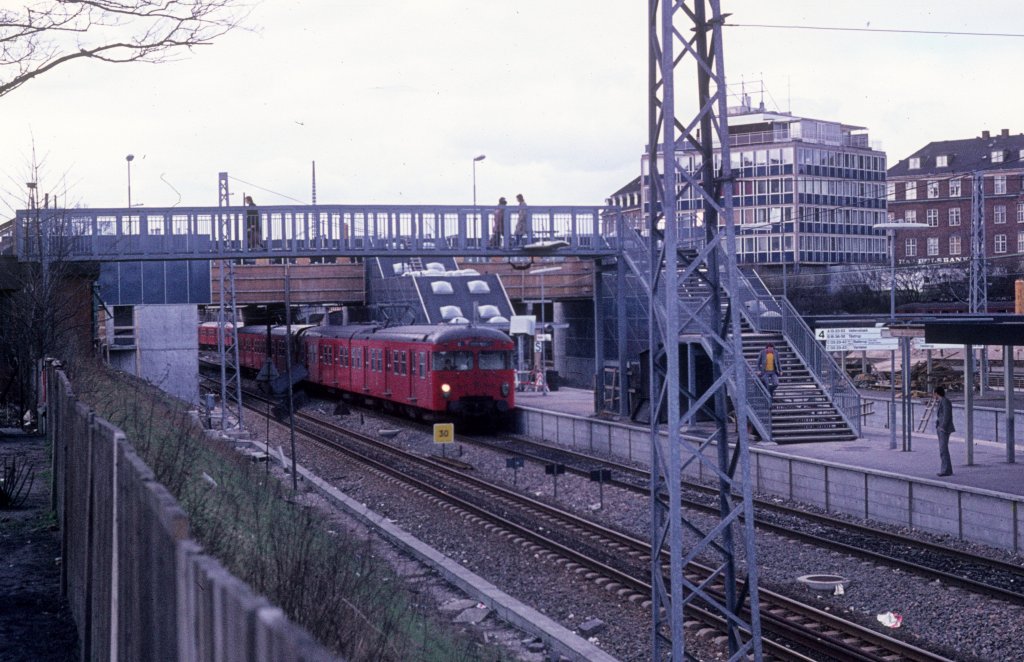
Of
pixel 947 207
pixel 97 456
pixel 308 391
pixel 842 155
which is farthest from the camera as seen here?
pixel 947 207

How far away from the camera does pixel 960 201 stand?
6906 centimetres

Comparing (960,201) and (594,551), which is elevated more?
(960,201)

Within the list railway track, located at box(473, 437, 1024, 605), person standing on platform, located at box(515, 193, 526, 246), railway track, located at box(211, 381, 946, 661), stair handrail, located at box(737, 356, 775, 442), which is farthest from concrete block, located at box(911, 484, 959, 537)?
person standing on platform, located at box(515, 193, 526, 246)

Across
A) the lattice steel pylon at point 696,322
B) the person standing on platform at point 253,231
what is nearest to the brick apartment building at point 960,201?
the person standing on platform at point 253,231

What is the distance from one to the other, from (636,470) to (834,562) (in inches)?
301

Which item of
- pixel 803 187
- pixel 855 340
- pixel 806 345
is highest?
pixel 803 187

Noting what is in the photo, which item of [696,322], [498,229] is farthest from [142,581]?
[498,229]

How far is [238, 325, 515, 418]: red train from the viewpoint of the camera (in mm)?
29547

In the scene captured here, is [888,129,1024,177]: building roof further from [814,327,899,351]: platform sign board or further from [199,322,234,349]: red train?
[814,327,899,351]: platform sign board

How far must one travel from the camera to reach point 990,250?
67.4 m

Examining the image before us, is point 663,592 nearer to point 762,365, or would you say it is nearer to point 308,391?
point 762,365

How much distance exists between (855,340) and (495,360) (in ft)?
33.2

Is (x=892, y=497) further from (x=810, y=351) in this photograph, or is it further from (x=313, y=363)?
(x=313, y=363)

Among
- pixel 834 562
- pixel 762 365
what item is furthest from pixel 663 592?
pixel 762 365
